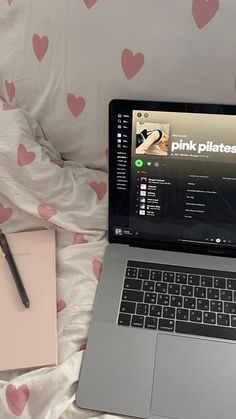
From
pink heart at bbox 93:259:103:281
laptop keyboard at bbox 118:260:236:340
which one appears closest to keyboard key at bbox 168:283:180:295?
laptop keyboard at bbox 118:260:236:340

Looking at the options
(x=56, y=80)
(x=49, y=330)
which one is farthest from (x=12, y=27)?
(x=49, y=330)

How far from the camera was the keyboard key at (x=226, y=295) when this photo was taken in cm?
70

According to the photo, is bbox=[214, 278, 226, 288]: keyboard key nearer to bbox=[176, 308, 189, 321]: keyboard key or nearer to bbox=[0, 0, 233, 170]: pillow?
bbox=[176, 308, 189, 321]: keyboard key

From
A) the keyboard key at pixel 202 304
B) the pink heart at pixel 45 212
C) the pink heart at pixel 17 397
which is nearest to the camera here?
the pink heart at pixel 17 397

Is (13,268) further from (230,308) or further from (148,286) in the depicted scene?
(230,308)

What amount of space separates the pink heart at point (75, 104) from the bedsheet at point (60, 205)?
0.08 m

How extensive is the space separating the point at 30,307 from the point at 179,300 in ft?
0.75

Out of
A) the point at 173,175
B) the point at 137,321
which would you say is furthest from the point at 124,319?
the point at 173,175

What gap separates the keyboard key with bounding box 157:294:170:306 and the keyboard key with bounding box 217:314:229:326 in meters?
0.08

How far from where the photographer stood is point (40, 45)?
0.78 meters

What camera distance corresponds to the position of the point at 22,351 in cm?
64

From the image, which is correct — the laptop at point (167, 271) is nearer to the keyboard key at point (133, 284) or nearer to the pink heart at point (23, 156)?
the keyboard key at point (133, 284)

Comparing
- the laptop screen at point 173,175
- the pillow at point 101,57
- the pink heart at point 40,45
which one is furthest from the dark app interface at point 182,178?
the pink heart at point 40,45

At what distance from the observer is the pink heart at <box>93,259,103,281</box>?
0.75 m
